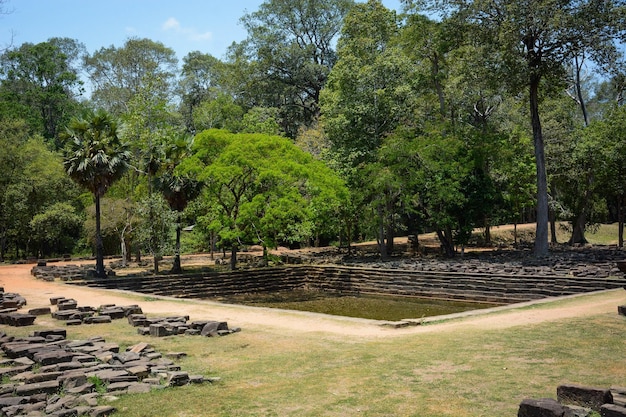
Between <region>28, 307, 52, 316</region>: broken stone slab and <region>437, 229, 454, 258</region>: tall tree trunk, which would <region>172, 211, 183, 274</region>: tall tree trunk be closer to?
<region>28, 307, 52, 316</region>: broken stone slab

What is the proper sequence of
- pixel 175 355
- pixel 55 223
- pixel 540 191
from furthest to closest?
pixel 55 223 → pixel 540 191 → pixel 175 355

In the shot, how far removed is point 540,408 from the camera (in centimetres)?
536

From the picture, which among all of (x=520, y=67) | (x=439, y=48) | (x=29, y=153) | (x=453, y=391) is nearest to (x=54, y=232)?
(x=29, y=153)

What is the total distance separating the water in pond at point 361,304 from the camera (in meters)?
19.2

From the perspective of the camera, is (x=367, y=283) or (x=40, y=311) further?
(x=367, y=283)

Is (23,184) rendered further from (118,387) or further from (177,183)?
(118,387)

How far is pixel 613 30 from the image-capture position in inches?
966

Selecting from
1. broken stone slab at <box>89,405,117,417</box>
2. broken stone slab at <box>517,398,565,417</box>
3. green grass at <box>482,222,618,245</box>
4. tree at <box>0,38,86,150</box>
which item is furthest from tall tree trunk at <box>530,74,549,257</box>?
tree at <box>0,38,86,150</box>

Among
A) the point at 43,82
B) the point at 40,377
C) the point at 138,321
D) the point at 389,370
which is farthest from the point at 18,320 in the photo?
the point at 43,82

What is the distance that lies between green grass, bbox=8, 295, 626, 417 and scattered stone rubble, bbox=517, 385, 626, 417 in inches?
16.7

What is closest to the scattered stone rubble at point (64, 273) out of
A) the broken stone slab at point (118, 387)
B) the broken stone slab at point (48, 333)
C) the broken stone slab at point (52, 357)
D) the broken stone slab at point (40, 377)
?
the broken stone slab at point (48, 333)

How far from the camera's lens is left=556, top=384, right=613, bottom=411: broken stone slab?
5.71 meters

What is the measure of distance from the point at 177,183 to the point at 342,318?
16120 mm

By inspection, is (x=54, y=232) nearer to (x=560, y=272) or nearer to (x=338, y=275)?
(x=338, y=275)
